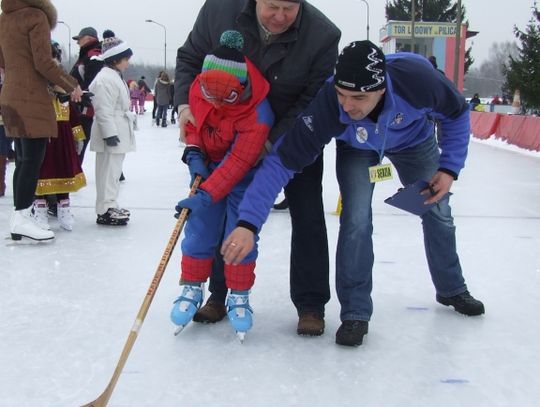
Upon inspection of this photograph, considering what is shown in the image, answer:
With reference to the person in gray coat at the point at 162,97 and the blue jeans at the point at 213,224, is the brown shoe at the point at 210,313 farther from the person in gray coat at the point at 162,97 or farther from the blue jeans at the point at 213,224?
the person in gray coat at the point at 162,97

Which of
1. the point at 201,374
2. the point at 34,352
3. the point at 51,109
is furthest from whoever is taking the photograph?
the point at 51,109

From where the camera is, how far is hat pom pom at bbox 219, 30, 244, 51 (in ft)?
7.60

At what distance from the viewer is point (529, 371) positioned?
230 cm

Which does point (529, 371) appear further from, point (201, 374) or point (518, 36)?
point (518, 36)

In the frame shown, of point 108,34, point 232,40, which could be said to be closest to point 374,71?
point 232,40

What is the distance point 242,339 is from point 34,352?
766 millimetres

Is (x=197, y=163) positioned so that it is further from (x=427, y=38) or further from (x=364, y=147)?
(x=427, y=38)

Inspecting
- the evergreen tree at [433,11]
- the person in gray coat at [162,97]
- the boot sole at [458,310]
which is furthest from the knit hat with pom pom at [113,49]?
the evergreen tree at [433,11]

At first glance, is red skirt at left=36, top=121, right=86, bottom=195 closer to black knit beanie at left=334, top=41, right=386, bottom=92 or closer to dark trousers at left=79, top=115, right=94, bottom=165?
dark trousers at left=79, top=115, right=94, bottom=165

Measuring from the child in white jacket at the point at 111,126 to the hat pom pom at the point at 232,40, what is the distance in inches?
96.3

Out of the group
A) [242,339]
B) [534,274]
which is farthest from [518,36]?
[242,339]

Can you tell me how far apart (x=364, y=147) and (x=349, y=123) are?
178mm

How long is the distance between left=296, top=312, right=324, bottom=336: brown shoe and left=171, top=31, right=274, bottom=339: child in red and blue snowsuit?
216 millimetres

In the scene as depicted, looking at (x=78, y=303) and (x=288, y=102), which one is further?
(x=78, y=303)
